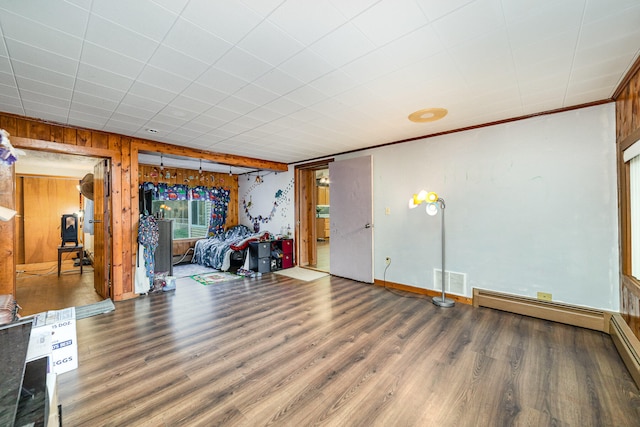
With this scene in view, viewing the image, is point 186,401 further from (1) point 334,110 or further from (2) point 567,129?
(2) point 567,129

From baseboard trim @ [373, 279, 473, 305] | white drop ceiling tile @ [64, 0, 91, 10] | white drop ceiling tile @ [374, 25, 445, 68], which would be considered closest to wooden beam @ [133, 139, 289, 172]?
white drop ceiling tile @ [64, 0, 91, 10]

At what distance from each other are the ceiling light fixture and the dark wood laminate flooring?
235 cm

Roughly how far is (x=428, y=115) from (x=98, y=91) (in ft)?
11.0

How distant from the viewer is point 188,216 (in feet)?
23.2

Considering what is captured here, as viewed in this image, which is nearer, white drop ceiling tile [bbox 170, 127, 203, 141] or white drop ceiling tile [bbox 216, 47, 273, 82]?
white drop ceiling tile [bbox 216, 47, 273, 82]

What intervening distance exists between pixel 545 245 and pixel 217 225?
6.76 m

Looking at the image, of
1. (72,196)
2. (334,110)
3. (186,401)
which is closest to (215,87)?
(334,110)

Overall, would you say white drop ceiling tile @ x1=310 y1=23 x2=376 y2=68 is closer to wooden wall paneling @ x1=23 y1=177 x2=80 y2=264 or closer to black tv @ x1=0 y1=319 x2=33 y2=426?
black tv @ x1=0 y1=319 x2=33 y2=426

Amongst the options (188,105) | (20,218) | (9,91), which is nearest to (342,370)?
(188,105)

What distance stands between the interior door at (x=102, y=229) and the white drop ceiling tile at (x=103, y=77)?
1974 millimetres

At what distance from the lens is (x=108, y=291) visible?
3799mm

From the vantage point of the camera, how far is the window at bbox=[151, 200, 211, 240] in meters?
6.88

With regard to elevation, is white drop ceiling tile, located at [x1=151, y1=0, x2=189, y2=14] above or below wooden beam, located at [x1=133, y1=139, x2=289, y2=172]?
above

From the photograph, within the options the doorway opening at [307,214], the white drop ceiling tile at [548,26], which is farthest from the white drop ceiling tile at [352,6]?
the doorway opening at [307,214]
